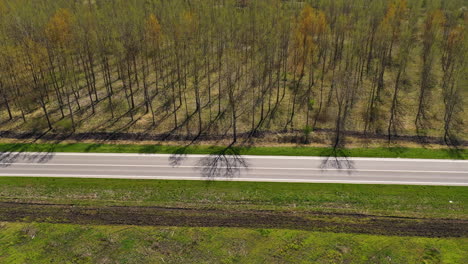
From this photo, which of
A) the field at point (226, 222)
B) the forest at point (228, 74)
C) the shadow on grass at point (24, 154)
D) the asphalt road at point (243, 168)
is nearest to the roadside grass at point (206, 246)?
the field at point (226, 222)

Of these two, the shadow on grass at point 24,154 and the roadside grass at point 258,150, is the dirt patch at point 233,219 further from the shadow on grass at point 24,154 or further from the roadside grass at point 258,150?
the roadside grass at point 258,150

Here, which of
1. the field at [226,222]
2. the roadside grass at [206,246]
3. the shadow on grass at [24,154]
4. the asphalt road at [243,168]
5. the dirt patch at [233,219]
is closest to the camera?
the roadside grass at [206,246]

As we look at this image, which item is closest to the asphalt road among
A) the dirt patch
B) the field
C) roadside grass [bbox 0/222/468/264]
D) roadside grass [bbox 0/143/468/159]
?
roadside grass [bbox 0/143/468/159]

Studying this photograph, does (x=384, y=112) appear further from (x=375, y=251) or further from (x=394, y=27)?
(x=375, y=251)

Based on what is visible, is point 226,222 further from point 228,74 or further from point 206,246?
point 228,74

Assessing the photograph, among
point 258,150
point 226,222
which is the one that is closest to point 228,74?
point 258,150

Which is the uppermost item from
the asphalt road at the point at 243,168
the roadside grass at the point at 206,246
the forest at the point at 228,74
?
the forest at the point at 228,74

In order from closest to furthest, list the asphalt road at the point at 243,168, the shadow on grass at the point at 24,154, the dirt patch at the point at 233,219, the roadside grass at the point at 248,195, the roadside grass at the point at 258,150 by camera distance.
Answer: the dirt patch at the point at 233,219 → the roadside grass at the point at 248,195 → the asphalt road at the point at 243,168 → the shadow on grass at the point at 24,154 → the roadside grass at the point at 258,150
